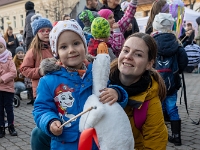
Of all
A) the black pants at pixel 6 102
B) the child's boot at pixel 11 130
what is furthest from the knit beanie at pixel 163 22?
the child's boot at pixel 11 130

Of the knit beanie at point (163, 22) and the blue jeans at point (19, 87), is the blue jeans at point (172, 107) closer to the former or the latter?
the knit beanie at point (163, 22)

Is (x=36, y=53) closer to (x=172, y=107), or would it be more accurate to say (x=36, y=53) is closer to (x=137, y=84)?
(x=172, y=107)

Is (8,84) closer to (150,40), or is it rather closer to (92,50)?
(92,50)

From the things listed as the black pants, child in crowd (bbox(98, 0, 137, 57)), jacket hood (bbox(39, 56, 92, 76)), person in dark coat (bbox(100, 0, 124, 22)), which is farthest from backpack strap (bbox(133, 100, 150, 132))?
the black pants

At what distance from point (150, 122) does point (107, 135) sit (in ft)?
1.63

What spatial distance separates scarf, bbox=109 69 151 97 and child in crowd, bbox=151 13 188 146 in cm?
191

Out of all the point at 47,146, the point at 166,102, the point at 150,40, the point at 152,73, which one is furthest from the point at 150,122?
the point at 166,102

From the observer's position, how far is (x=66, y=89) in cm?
206

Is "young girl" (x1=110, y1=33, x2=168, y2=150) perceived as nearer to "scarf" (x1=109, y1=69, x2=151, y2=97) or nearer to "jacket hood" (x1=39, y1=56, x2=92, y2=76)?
"scarf" (x1=109, y1=69, x2=151, y2=97)

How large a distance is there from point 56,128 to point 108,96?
15.4 inches

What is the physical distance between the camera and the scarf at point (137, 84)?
2.18 m

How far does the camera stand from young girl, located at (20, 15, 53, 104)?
4062 millimetres

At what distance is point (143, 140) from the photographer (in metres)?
2.25

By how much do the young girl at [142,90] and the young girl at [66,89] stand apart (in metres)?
0.19
